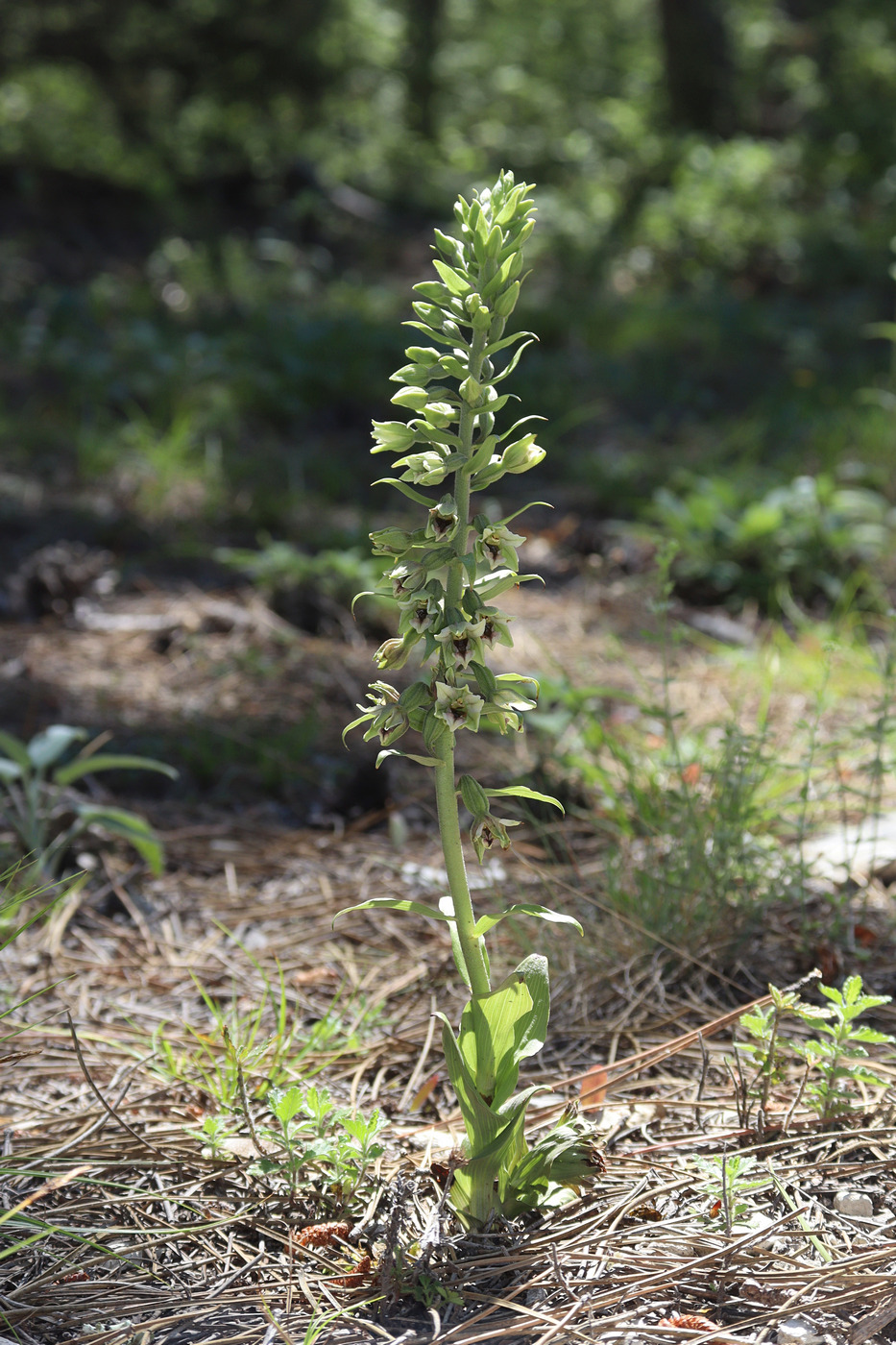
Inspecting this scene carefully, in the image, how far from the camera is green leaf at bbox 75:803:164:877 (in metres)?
2.31

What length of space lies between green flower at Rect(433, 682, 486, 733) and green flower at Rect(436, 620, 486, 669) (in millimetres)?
34

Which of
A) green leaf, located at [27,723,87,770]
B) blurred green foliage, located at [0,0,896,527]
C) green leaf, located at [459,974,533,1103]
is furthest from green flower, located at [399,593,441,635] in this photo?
blurred green foliage, located at [0,0,896,527]

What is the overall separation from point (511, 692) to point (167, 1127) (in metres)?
0.90

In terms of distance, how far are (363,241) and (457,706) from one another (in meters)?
7.81

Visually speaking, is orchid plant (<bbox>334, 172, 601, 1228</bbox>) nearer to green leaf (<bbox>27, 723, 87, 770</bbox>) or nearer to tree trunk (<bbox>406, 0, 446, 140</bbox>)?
green leaf (<bbox>27, 723, 87, 770</bbox>)

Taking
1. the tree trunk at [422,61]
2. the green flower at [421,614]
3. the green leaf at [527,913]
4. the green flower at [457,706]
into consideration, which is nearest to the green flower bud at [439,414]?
the green flower at [421,614]

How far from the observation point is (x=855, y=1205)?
150cm

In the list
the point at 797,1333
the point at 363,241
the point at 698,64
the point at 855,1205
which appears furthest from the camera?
the point at 698,64

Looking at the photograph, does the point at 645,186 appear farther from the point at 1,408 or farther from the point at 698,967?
the point at 698,967

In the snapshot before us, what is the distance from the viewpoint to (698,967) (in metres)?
2.08

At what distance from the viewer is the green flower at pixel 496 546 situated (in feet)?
4.51

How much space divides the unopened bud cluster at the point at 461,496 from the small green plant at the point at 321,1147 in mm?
445

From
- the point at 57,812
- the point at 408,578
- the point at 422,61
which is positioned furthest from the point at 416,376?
the point at 422,61

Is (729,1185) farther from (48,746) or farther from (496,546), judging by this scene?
(48,746)
